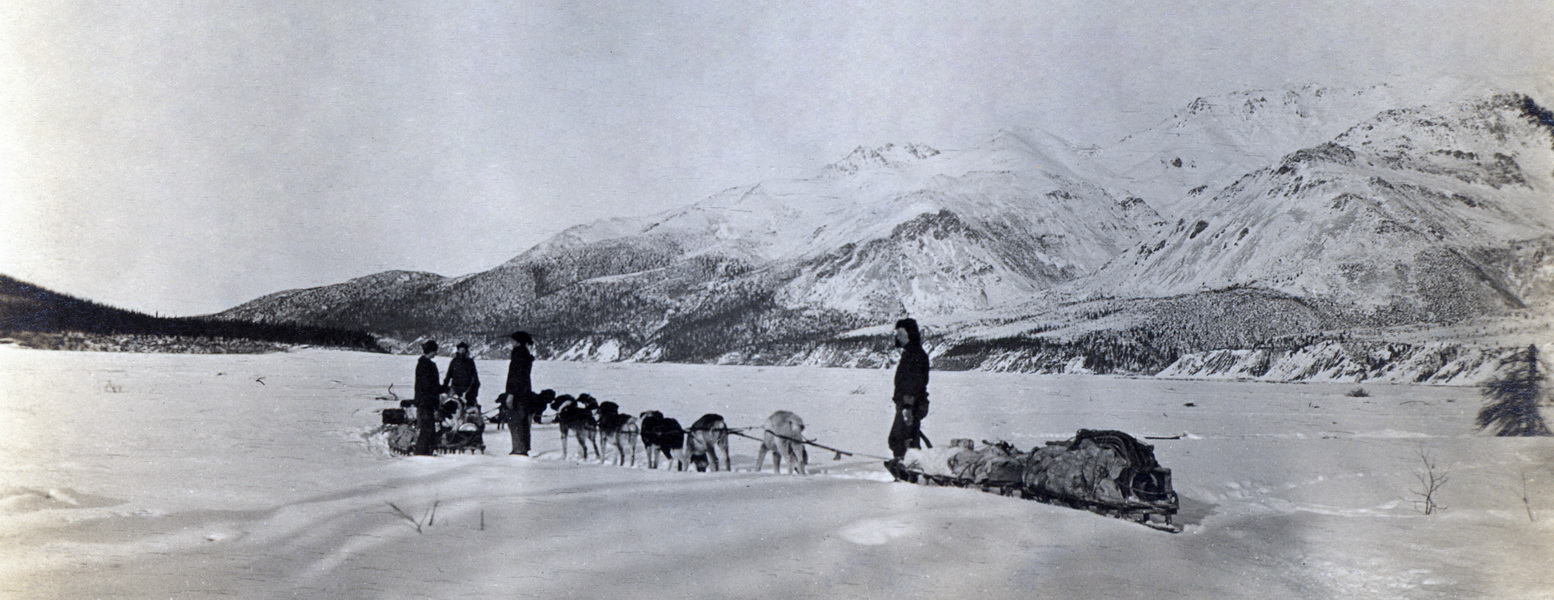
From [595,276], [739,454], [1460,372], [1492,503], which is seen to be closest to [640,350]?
[595,276]

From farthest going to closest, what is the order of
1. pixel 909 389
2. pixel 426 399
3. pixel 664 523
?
pixel 426 399
pixel 909 389
pixel 664 523

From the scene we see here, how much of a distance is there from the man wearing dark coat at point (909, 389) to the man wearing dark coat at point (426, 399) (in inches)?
128

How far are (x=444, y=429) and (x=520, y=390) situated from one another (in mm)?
879

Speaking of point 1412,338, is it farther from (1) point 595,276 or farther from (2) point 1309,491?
(1) point 595,276

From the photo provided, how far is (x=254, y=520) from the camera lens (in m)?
3.93

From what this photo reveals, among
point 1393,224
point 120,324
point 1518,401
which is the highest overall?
point 1393,224

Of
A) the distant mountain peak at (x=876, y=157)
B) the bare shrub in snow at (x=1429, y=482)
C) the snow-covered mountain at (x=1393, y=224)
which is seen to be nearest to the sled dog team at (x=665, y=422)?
the bare shrub in snow at (x=1429, y=482)

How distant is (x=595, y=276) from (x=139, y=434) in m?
11.5

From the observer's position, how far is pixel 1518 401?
23.4 ft

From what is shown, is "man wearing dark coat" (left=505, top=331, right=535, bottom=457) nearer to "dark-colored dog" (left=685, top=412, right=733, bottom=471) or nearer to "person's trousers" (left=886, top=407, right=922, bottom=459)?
"dark-colored dog" (left=685, top=412, right=733, bottom=471)

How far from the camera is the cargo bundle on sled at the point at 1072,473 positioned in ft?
14.8

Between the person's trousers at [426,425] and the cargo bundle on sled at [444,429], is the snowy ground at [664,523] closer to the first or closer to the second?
the cargo bundle on sled at [444,429]

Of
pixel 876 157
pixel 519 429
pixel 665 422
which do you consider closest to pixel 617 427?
pixel 665 422

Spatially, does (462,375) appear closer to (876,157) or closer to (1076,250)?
(876,157)
